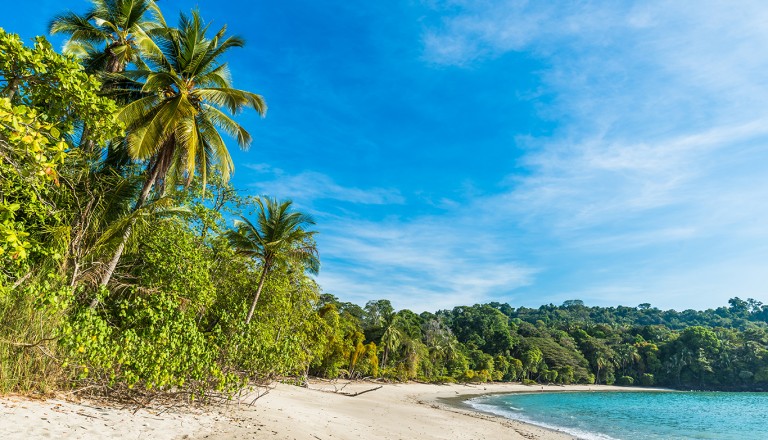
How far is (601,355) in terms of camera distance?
3332 inches

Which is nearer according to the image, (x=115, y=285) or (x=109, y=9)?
(x=115, y=285)

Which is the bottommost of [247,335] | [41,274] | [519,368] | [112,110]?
[519,368]

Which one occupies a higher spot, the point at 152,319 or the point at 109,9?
the point at 109,9

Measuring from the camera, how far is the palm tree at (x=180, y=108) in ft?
39.7

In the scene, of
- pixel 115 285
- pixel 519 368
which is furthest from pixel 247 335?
pixel 519 368

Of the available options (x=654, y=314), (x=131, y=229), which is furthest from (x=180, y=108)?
(x=654, y=314)

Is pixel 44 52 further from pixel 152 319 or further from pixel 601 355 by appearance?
pixel 601 355

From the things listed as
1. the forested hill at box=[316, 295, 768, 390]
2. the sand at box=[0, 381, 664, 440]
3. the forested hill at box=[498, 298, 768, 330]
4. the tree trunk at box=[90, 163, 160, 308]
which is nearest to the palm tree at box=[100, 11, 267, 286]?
the tree trunk at box=[90, 163, 160, 308]

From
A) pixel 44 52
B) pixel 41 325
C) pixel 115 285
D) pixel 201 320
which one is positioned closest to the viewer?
pixel 44 52

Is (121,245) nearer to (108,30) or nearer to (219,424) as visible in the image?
(219,424)

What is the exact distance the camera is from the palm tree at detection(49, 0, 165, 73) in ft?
50.0

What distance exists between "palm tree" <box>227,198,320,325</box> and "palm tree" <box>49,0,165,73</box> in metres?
8.06

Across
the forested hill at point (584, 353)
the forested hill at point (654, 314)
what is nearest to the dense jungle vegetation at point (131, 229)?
the forested hill at point (584, 353)

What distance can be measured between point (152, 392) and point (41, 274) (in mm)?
4080
